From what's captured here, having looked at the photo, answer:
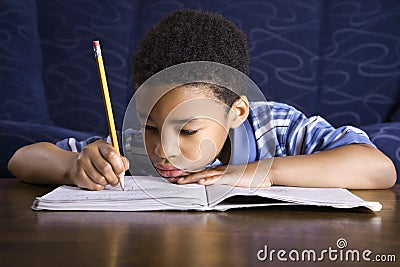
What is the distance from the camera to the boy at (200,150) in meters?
0.95

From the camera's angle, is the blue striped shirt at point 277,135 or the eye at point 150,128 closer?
the eye at point 150,128

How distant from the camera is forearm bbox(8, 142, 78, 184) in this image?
3.40ft

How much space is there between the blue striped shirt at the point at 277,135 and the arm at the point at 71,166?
0.44 feet

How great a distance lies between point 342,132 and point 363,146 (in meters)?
0.07

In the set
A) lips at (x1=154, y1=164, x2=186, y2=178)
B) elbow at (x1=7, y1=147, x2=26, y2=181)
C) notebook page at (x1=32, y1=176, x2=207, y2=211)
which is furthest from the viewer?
elbow at (x1=7, y1=147, x2=26, y2=181)

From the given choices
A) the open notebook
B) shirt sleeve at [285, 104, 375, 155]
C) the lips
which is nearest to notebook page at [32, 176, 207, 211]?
the open notebook

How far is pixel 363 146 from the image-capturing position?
1094mm

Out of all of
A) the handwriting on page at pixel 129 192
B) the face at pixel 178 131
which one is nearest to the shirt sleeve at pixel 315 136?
the face at pixel 178 131

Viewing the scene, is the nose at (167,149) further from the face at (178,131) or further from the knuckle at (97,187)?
the knuckle at (97,187)

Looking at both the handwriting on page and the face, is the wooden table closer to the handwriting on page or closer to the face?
the handwriting on page

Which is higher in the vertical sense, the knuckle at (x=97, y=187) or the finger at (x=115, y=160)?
the finger at (x=115, y=160)

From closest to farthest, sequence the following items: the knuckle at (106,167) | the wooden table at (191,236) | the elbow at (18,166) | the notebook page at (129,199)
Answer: the wooden table at (191,236)
the notebook page at (129,199)
the knuckle at (106,167)
the elbow at (18,166)

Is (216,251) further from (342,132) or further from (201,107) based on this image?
(342,132)

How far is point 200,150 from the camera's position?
1.05m
